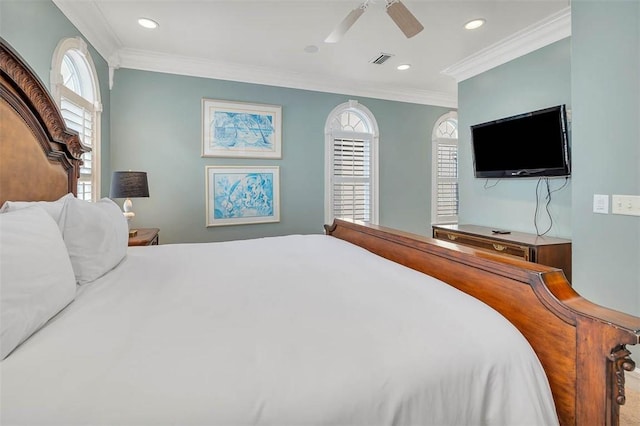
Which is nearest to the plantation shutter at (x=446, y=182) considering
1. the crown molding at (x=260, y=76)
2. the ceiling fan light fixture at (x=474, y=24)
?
the crown molding at (x=260, y=76)

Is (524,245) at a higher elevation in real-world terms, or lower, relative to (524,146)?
lower

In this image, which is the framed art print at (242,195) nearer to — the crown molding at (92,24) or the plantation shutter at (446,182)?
the crown molding at (92,24)

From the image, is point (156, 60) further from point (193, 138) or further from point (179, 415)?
point (179, 415)

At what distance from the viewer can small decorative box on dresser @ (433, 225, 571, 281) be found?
2707 millimetres

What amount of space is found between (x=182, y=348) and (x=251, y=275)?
2.26 feet

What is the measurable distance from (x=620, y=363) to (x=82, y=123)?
146 inches

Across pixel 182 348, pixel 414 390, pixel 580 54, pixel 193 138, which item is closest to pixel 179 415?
pixel 182 348

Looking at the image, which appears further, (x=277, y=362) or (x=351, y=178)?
(x=351, y=178)

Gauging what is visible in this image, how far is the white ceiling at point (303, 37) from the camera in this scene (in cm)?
264

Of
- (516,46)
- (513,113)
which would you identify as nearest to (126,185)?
(513,113)

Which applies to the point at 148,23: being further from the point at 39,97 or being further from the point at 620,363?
the point at 620,363

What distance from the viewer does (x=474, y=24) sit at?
2926mm

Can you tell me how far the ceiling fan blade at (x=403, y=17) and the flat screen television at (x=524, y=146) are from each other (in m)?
1.63

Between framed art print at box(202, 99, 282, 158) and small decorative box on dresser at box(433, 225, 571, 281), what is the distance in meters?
→ 2.51
